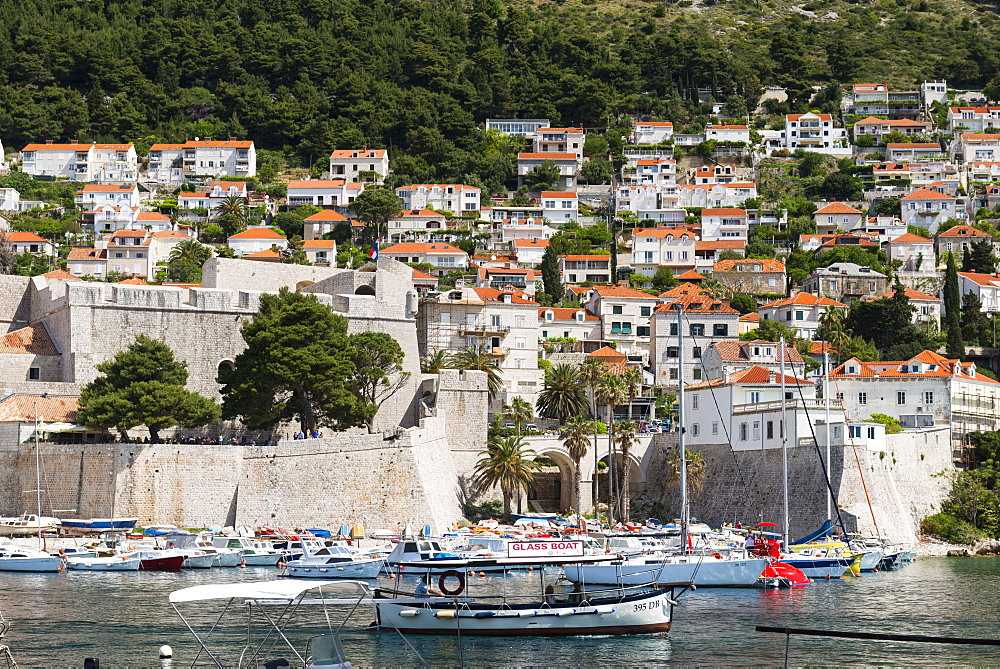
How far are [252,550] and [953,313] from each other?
47.4 metres

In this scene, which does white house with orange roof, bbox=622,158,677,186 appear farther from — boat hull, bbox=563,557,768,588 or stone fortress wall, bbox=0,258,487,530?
boat hull, bbox=563,557,768,588

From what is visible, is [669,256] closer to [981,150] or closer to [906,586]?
[981,150]

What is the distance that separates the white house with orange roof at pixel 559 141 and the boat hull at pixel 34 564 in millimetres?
79497

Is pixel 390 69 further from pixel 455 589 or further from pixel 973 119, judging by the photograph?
pixel 455 589

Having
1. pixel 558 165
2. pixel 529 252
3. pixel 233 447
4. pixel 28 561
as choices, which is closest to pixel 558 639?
pixel 28 561

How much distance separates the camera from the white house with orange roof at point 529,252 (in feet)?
304

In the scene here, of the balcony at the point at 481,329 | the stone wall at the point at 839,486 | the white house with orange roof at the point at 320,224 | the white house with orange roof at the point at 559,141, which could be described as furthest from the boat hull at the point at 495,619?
the white house with orange roof at the point at 559,141

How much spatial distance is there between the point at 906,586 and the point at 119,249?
63.2m

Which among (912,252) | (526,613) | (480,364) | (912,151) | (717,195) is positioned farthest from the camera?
(912,151)

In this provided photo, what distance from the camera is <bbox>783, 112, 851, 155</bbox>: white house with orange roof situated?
116688 millimetres

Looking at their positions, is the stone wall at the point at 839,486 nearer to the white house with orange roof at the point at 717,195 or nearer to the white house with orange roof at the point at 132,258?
the white house with orange roof at the point at 132,258

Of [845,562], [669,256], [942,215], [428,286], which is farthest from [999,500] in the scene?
[942,215]

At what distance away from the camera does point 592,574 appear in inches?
1458

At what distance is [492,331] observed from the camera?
6838 cm
